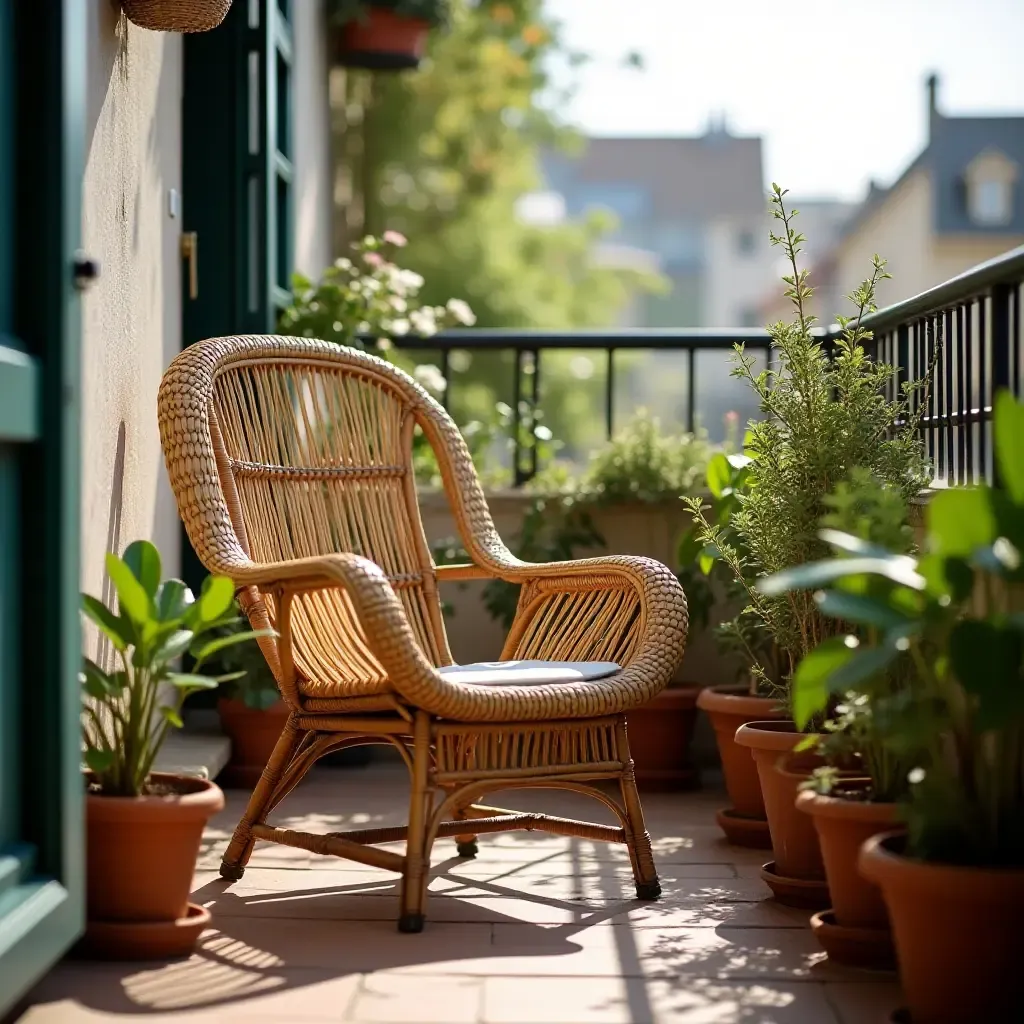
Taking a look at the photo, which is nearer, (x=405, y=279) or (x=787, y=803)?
(x=787, y=803)

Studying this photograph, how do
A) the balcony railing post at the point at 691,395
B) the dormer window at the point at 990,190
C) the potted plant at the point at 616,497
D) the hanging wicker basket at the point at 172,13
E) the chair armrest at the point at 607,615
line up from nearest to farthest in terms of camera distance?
the chair armrest at the point at 607,615 → the hanging wicker basket at the point at 172,13 → the potted plant at the point at 616,497 → the balcony railing post at the point at 691,395 → the dormer window at the point at 990,190

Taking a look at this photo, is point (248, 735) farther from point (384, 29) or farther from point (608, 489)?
point (384, 29)

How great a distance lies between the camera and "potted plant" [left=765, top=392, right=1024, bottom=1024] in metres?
1.68

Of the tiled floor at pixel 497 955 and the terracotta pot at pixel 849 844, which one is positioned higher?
the terracotta pot at pixel 849 844

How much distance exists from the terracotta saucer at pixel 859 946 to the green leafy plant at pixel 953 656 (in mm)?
311

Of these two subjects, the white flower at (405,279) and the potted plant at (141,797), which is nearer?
the potted plant at (141,797)

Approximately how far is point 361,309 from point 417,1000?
2432 millimetres

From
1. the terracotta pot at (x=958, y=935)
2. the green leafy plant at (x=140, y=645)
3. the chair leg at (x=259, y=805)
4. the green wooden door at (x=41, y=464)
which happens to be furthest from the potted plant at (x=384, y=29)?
the terracotta pot at (x=958, y=935)

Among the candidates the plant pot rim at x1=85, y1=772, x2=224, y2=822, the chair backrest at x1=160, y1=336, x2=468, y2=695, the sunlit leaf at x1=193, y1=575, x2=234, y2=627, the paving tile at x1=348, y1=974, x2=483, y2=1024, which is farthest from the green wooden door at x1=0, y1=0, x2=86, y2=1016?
the chair backrest at x1=160, y1=336, x2=468, y2=695

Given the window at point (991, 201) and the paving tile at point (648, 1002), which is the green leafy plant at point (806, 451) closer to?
the paving tile at point (648, 1002)

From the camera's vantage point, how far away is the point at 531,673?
2.53 m

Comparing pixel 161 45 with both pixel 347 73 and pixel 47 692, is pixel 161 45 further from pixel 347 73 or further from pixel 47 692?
pixel 347 73

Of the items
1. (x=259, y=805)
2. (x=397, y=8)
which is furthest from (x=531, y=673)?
(x=397, y=8)

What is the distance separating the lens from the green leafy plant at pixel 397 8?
531cm
